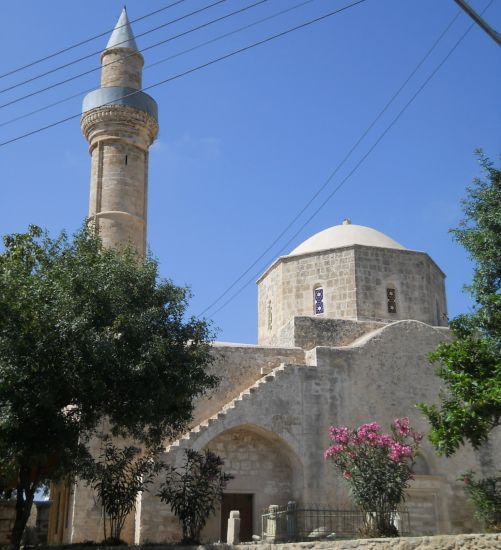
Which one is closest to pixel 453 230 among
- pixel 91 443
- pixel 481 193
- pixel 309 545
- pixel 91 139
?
pixel 481 193

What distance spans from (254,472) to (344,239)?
337 inches

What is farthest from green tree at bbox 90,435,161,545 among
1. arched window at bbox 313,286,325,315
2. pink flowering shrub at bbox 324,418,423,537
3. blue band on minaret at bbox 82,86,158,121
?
blue band on minaret at bbox 82,86,158,121

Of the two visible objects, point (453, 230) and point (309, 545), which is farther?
point (453, 230)

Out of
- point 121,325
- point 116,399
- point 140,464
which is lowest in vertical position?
point 140,464

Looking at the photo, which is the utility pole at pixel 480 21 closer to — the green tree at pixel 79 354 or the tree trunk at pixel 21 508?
the green tree at pixel 79 354

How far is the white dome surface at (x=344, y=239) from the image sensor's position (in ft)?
78.0

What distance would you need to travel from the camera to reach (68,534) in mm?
17266

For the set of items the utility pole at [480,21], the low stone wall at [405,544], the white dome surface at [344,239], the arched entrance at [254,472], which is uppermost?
the white dome surface at [344,239]

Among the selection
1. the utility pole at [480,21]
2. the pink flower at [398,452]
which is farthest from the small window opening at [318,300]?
the utility pole at [480,21]

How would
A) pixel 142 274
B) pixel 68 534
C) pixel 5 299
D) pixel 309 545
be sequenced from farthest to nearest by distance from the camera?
pixel 68 534 < pixel 142 274 < pixel 5 299 < pixel 309 545

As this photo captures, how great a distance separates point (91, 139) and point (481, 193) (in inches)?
586

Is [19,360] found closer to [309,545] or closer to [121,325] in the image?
[121,325]

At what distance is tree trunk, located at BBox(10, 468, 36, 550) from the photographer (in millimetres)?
13234

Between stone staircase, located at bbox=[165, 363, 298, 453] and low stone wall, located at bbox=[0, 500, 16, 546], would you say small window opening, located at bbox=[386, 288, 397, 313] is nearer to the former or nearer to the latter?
stone staircase, located at bbox=[165, 363, 298, 453]
